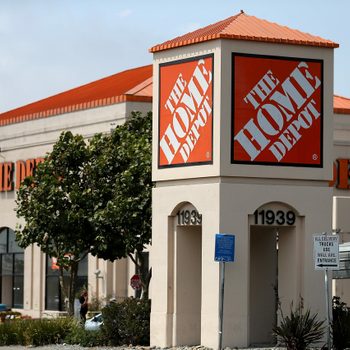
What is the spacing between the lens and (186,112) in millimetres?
34125

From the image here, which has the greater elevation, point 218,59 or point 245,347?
point 218,59

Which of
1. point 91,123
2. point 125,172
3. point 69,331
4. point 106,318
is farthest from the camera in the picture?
point 91,123

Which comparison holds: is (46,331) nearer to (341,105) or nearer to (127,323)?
(127,323)

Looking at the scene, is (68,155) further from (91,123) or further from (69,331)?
(91,123)

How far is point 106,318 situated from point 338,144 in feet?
94.7

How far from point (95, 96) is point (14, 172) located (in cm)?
769

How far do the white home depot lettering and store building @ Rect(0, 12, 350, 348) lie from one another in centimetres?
3

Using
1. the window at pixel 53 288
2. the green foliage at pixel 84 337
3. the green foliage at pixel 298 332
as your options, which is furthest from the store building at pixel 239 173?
the window at pixel 53 288

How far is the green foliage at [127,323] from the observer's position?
36.4 metres

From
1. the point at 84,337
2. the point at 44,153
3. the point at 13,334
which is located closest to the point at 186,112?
the point at 84,337

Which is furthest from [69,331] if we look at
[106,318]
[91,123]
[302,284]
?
[91,123]

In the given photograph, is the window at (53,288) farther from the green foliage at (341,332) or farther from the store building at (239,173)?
the green foliage at (341,332)

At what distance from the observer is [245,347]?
32.9m

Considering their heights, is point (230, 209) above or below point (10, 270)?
above
